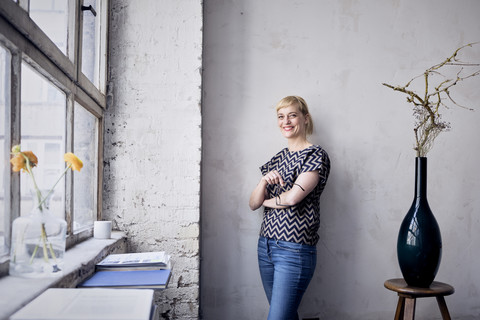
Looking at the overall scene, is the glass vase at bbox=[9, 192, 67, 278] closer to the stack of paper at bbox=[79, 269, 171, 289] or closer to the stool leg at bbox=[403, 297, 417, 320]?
the stack of paper at bbox=[79, 269, 171, 289]

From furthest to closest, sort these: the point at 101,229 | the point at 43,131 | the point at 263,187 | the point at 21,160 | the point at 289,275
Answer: the point at 263,187, the point at 289,275, the point at 101,229, the point at 43,131, the point at 21,160

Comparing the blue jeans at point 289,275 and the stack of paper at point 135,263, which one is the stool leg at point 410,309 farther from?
the stack of paper at point 135,263

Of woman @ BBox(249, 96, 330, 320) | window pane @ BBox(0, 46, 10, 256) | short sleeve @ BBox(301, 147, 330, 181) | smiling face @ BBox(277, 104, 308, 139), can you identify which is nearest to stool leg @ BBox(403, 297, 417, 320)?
woman @ BBox(249, 96, 330, 320)

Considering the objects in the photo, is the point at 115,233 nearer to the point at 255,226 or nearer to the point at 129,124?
the point at 129,124

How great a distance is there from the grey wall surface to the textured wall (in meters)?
0.39

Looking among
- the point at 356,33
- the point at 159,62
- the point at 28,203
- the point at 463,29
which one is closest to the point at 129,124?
the point at 159,62

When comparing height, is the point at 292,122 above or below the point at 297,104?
below

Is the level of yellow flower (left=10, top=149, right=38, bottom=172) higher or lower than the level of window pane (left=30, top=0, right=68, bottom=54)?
lower

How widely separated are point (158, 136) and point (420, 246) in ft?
5.28

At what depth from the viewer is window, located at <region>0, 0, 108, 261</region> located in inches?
50.1

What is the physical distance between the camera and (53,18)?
5.38 feet

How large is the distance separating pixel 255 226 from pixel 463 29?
2085 mm

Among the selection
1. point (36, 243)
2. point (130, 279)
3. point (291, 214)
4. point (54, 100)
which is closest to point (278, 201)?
point (291, 214)

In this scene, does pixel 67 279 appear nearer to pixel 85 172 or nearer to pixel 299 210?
pixel 85 172
